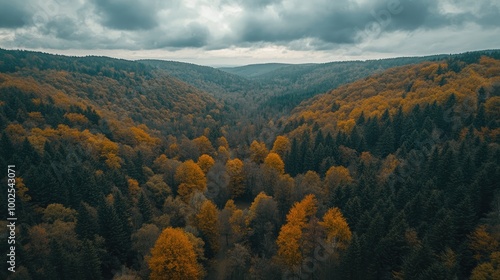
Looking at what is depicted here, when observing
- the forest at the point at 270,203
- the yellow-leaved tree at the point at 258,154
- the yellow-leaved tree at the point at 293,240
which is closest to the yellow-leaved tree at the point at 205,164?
the forest at the point at 270,203

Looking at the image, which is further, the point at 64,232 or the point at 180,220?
the point at 180,220

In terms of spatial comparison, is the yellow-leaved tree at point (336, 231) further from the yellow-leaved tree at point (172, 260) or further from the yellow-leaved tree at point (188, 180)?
the yellow-leaved tree at point (188, 180)

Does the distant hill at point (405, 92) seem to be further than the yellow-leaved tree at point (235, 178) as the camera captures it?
Yes

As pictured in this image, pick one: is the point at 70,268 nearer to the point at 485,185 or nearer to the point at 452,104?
the point at 485,185

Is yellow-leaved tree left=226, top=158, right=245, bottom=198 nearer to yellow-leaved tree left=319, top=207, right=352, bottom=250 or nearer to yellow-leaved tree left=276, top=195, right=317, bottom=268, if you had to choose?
yellow-leaved tree left=276, top=195, right=317, bottom=268

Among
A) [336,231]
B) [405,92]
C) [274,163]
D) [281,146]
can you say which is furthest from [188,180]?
[405,92]

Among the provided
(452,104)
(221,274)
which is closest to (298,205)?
(221,274)

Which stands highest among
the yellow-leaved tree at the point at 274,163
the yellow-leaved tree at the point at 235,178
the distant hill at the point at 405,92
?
the distant hill at the point at 405,92

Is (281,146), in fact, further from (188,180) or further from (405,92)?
(405,92)

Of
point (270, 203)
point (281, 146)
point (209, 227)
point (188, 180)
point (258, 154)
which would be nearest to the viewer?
point (209, 227)
